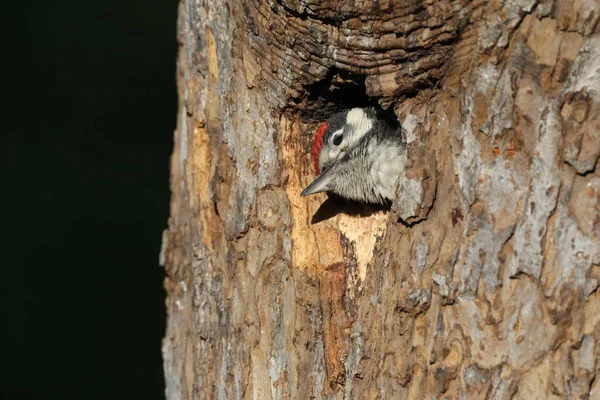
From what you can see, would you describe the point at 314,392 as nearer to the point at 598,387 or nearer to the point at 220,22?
the point at 598,387

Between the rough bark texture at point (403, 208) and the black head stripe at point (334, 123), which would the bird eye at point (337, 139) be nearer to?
the black head stripe at point (334, 123)

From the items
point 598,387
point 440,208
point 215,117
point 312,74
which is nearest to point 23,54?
point 215,117

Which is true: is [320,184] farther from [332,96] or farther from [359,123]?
[359,123]

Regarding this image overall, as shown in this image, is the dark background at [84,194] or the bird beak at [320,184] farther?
the dark background at [84,194]

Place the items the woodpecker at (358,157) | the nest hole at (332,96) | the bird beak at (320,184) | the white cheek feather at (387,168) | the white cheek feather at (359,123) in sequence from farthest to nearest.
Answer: the white cheek feather at (359,123), the white cheek feather at (387,168), the woodpecker at (358,157), the bird beak at (320,184), the nest hole at (332,96)

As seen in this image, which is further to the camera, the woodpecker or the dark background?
the dark background

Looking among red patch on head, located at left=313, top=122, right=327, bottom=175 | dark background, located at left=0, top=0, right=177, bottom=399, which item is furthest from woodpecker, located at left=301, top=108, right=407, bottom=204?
dark background, located at left=0, top=0, right=177, bottom=399

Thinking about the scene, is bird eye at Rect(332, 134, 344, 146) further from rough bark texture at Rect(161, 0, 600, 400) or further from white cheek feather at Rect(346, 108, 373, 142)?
rough bark texture at Rect(161, 0, 600, 400)

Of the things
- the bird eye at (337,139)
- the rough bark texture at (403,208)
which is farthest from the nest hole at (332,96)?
the bird eye at (337,139)
